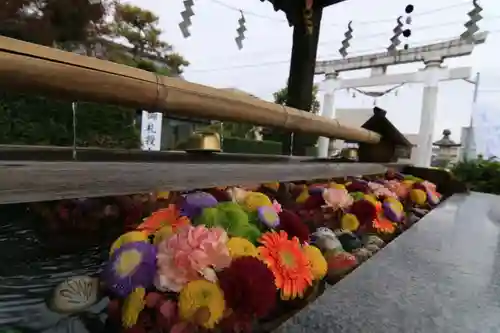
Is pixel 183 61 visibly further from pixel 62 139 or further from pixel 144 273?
pixel 144 273

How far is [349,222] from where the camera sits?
0.98 metres

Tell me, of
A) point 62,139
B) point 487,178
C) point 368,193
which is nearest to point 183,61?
Answer: point 487,178

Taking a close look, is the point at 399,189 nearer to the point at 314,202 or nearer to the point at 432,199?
the point at 432,199

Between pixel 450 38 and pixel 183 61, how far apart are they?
22.4 ft

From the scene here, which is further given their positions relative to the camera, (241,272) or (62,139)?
(62,139)

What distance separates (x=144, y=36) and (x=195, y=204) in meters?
10.7

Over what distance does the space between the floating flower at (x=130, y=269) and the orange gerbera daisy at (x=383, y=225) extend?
0.68m

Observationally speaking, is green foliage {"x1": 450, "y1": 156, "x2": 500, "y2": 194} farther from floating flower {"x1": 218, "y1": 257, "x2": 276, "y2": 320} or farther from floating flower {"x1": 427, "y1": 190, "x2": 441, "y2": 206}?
floating flower {"x1": 218, "y1": 257, "x2": 276, "y2": 320}

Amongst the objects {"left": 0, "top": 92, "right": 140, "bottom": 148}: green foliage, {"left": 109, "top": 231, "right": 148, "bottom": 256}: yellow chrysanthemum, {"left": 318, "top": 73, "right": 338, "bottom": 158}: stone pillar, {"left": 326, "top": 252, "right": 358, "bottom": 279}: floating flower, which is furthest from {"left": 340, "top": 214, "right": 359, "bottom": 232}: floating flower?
{"left": 318, "top": 73, "right": 338, "bottom": 158}: stone pillar

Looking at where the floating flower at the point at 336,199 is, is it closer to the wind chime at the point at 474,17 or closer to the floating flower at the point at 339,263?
the floating flower at the point at 339,263

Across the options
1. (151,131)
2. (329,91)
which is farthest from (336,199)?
(329,91)

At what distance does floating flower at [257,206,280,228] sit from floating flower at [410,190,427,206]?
3.34ft

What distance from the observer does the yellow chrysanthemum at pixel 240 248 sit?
0.49 m

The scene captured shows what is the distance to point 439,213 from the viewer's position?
4.25 ft
